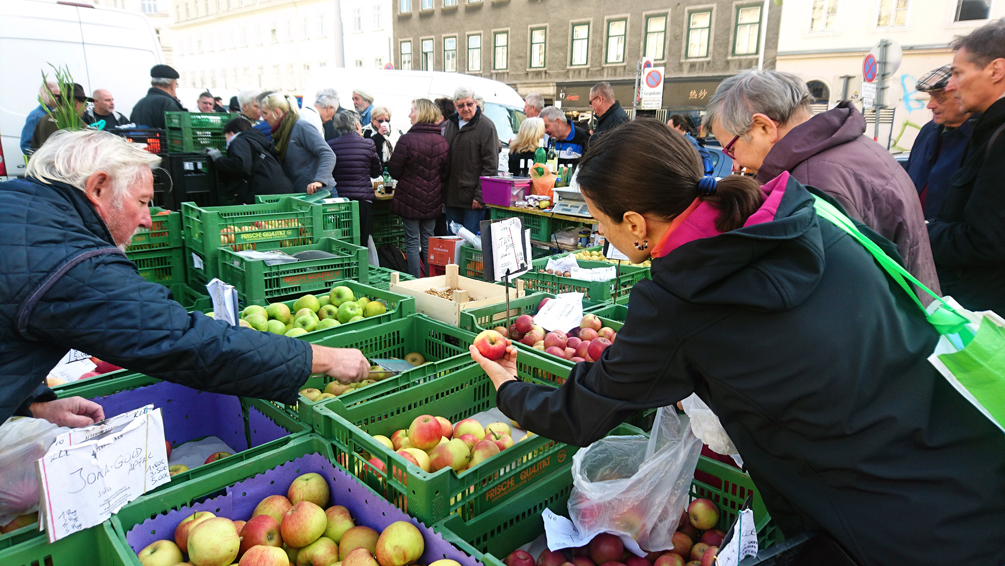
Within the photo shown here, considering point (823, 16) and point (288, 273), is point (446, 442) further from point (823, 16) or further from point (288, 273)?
point (823, 16)

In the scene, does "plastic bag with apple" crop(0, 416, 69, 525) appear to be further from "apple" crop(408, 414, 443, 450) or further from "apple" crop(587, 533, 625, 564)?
"apple" crop(587, 533, 625, 564)

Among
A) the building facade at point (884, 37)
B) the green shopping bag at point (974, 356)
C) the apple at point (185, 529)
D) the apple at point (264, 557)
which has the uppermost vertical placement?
the building facade at point (884, 37)

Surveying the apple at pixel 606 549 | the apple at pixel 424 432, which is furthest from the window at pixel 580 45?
the apple at pixel 606 549

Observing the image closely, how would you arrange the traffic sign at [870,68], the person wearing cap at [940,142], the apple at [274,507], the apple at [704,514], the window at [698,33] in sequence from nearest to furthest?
the apple at [274,507]
the apple at [704,514]
the person wearing cap at [940,142]
the traffic sign at [870,68]
the window at [698,33]

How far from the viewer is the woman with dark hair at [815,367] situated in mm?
1234

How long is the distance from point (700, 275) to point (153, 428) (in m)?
1.50

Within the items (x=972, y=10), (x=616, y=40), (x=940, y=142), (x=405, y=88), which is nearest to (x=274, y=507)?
(x=940, y=142)

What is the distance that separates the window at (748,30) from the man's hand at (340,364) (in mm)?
23526

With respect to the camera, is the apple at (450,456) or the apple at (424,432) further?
the apple at (424,432)

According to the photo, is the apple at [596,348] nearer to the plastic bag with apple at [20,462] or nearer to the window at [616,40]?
the plastic bag with apple at [20,462]

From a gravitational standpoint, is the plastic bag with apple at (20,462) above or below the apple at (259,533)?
above

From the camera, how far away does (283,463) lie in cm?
195

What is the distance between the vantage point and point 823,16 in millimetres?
19953

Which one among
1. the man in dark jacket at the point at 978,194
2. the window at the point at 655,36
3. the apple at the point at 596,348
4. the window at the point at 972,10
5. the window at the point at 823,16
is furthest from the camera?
the window at the point at 655,36
